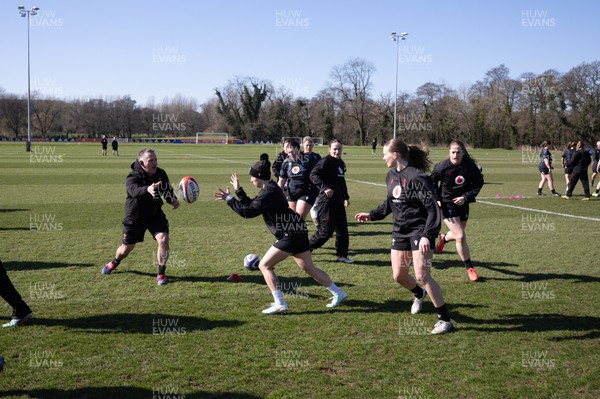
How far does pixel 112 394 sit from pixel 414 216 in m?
3.71

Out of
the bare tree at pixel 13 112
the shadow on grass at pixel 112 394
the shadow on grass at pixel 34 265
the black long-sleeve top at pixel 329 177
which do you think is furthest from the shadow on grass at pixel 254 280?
the bare tree at pixel 13 112

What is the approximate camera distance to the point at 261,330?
236 inches

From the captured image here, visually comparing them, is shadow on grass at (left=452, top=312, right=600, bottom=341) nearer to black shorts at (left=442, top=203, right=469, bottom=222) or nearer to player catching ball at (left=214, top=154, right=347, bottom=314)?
player catching ball at (left=214, top=154, right=347, bottom=314)

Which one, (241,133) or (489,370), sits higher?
(241,133)

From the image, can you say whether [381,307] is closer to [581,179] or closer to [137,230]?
[137,230]

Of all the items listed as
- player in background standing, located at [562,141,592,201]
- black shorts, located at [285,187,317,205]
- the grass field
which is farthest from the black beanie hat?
player in background standing, located at [562,141,592,201]

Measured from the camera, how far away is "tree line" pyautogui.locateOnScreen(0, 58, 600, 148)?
79.6 m

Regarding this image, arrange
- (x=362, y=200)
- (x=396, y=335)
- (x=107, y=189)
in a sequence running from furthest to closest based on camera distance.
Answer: (x=107, y=189), (x=362, y=200), (x=396, y=335)

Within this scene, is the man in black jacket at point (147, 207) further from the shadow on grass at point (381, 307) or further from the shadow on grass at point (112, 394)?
the shadow on grass at point (112, 394)

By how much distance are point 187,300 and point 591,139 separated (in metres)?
82.1

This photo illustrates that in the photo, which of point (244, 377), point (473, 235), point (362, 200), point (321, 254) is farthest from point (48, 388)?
point (362, 200)

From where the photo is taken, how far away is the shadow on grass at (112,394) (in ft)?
14.5

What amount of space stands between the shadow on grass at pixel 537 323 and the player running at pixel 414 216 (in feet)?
1.60

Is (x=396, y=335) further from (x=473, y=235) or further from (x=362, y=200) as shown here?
(x=362, y=200)
